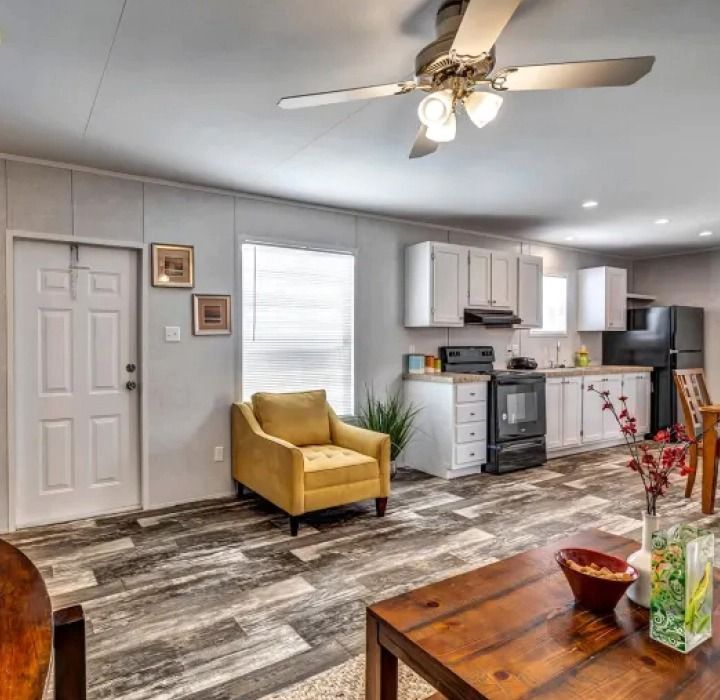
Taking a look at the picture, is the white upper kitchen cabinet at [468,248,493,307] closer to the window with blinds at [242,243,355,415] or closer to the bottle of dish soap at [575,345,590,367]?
the window with blinds at [242,243,355,415]

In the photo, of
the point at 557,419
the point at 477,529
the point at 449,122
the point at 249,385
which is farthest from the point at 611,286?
the point at 449,122

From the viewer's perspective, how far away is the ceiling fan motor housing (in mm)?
1731

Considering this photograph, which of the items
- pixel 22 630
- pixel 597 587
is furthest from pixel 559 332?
pixel 22 630

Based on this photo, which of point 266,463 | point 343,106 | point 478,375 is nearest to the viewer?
point 343,106

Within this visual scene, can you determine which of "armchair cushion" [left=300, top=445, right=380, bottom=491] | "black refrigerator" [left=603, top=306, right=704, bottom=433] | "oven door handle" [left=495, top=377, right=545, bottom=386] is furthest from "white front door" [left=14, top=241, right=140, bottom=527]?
"black refrigerator" [left=603, top=306, right=704, bottom=433]

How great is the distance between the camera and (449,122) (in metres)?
1.88

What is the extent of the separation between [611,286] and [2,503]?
6680 mm

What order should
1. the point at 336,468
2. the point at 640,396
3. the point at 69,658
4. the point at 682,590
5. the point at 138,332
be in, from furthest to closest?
the point at 640,396, the point at 138,332, the point at 336,468, the point at 682,590, the point at 69,658

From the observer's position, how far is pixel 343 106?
258 centimetres

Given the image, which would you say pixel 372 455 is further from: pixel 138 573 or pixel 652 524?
pixel 652 524

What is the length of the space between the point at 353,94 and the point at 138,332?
2.63 meters

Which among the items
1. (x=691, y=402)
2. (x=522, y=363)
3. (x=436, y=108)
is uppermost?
(x=436, y=108)

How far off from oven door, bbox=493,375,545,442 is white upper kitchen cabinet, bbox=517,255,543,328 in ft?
2.66

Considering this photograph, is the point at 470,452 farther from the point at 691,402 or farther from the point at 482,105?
the point at 482,105
